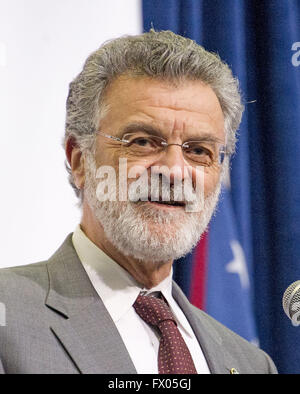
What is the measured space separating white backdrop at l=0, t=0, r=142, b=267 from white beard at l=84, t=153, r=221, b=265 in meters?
0.17

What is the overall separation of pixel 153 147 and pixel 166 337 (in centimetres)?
39

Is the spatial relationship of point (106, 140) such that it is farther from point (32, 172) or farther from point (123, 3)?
point (123, 3)

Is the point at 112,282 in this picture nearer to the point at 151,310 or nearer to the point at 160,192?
the point at 151,310

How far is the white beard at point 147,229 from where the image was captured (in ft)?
4.14

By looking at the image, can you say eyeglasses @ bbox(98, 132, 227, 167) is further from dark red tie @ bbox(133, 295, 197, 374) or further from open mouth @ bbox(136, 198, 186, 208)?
dark red tie @ bbox(133, 295, 197, 374)

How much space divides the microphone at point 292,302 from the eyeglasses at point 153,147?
0.39m

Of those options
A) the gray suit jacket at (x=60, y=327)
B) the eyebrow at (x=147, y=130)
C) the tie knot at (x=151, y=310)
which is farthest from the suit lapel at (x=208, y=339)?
the eyebrow at (x=147, y=130)

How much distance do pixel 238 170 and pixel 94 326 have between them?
2.37 feet

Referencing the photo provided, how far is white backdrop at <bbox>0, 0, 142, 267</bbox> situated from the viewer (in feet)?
4.50

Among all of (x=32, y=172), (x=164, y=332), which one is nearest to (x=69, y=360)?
(x=164, y=332)

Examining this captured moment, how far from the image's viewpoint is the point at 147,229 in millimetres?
1258

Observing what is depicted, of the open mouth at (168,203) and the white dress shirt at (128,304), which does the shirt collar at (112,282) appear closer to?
the white dress shirt at (128,304)

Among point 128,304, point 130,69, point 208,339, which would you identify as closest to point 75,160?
point 130,69

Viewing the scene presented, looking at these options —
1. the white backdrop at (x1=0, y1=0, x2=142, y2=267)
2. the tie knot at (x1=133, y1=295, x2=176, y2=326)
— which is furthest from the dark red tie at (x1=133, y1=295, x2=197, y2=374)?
the white backdrop at (x1=0, y1=0, x2=142, y2=267)
